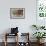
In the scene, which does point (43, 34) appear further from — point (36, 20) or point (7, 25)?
point (7, 25)

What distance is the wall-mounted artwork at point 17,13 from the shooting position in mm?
7406

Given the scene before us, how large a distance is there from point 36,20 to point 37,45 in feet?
4.52

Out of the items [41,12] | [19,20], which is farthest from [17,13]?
[41,12]

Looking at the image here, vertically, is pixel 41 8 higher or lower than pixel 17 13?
higher

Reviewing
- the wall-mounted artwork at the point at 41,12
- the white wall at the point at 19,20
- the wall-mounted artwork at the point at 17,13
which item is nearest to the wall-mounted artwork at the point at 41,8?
the wall-mounted artwork at the point at 41,12

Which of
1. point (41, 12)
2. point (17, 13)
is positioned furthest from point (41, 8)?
point (17, 13)

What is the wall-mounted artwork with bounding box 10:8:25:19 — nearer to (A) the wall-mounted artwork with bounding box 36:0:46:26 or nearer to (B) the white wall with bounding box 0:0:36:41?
(B) the white wall with bounding box 0:0:36:41

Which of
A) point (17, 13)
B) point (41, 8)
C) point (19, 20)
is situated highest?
point (41, 8)

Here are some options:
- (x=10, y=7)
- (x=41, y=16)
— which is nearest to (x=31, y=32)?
(x=41, y=16)

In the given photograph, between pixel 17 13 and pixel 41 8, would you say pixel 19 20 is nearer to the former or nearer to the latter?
pixel 17 13

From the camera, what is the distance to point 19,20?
7469 millimetres

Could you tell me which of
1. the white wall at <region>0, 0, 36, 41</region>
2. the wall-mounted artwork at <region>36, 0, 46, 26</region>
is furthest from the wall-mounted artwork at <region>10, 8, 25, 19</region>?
the wall-mounted artwork at <region>36, 0, 46, 26</region>

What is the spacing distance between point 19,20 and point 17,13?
0.34m

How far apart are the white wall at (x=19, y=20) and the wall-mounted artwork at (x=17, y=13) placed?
139 mm
